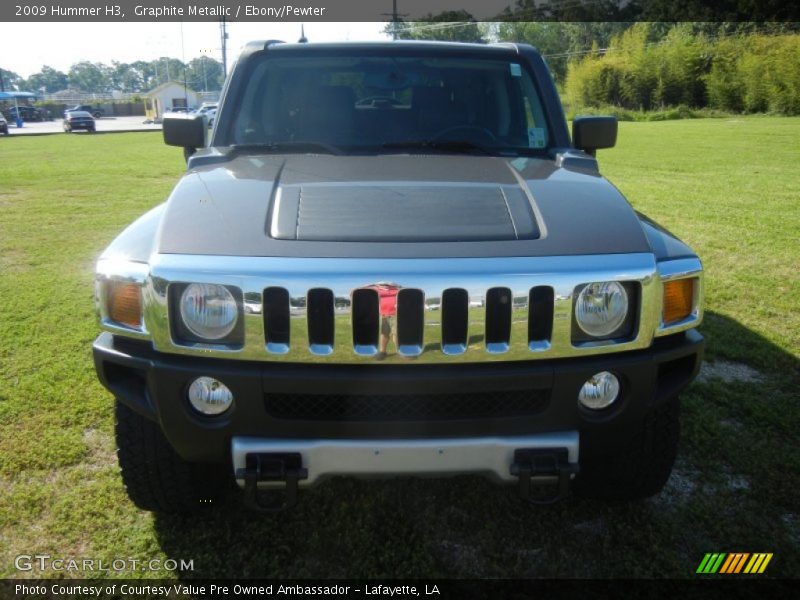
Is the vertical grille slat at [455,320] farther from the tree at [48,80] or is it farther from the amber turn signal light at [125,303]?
the tree at [48,80]

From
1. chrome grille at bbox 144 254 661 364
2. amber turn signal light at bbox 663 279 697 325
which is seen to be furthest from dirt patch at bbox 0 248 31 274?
amber turn signal light at bbox 663 279 697 325

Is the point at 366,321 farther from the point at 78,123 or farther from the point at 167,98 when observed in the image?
the point at 167,98

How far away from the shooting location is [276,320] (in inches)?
76.9

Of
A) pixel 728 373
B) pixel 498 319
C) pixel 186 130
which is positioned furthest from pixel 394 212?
pixel 728 373

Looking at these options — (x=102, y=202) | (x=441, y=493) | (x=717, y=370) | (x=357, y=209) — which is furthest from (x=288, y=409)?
(x=102, y=202)

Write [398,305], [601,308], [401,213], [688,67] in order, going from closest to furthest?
[398,305], [601,308], [401,213], [688,67]

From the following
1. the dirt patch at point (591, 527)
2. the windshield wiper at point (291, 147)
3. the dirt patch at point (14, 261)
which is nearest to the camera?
the dirt patch at point (591, 527)

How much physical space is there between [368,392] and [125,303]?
0.82 m

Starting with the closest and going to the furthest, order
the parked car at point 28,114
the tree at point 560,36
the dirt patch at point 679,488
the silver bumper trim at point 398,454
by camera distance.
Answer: the silver bumper trim at point 398,454
the dirt patch at point 679,488
the parked car at point 28,114
the tree at point 560,36

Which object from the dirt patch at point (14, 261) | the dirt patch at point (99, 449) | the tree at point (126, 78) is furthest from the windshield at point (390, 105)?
the tree at point (126, 78)

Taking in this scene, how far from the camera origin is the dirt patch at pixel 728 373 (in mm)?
3928

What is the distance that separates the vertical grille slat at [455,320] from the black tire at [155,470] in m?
1.08

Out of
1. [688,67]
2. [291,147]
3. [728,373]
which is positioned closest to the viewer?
[291,147]

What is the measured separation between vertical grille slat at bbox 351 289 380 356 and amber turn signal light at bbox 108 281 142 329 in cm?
68
